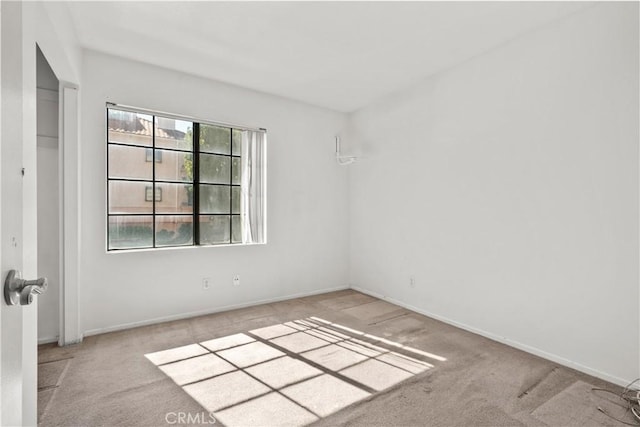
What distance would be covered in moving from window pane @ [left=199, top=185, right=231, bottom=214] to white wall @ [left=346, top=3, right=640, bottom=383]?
83.2 inches

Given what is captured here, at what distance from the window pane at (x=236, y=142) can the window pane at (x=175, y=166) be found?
52cm

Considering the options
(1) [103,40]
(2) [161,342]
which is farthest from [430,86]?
(2) [161,342]

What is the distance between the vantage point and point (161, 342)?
287cm

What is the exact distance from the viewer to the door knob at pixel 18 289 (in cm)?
77

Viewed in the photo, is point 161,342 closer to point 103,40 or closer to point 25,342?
point 25,342

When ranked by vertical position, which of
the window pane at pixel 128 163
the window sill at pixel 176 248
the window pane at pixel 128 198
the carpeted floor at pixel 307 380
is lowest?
the carpeted floor at pixel 307 380

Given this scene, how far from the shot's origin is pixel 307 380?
2.29m

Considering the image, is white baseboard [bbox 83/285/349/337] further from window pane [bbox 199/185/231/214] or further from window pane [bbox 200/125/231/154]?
window pane [bbox 200/125/231/154]

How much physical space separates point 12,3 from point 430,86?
3.53 m

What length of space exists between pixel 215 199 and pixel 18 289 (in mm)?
3057

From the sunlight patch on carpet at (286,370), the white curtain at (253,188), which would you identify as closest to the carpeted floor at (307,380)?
the sunlight patch on carpet at (286,370)

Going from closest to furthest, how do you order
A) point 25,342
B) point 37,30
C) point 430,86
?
1. point 25,342
2. point 37,30
3. point 430,86

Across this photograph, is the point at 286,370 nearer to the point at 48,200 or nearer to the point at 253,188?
the point at 253,188

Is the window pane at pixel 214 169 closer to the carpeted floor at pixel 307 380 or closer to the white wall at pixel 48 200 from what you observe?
the white wall at pixel 48 200
